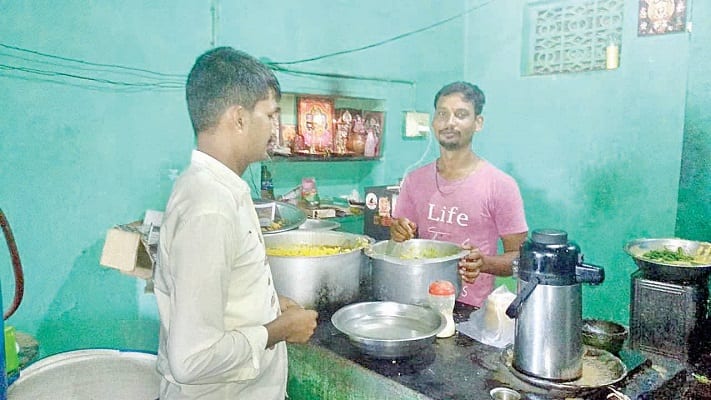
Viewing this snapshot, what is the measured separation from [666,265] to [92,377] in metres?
2.13

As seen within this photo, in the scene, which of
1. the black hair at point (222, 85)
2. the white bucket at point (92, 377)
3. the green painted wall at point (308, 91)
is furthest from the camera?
the green painted wall at point (308, 91)

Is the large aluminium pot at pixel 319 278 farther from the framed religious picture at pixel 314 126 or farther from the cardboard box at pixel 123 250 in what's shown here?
the framed religious picture at pixel 314 126

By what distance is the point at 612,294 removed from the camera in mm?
3826

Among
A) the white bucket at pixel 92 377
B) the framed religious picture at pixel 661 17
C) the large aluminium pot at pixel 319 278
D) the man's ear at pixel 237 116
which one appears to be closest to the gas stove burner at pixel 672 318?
the large aluminium pot at pixel 319 278

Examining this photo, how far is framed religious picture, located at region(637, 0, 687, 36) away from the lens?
3.42m

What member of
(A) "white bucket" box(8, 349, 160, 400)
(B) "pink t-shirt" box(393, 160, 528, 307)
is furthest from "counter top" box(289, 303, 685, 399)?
(B) "pink t-shirt" box(393, 160, 528, 307)

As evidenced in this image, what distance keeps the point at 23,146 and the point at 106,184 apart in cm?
43

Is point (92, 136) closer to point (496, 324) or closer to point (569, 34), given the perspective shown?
point (496, 324)

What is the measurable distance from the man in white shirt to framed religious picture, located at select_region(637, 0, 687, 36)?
3.17 m

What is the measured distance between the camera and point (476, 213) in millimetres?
2461

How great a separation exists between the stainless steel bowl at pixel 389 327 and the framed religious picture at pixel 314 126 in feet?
6.95

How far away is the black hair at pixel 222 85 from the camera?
4.31 feet

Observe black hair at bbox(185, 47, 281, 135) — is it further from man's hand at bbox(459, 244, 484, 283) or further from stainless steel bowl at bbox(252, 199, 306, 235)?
stainless steel bowl at bbox(252, 199, 306, 235)

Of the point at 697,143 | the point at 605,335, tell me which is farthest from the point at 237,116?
the point at 697,143
